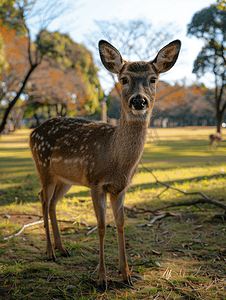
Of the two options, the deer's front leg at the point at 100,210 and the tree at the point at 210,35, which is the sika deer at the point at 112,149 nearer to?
the deer's front leg at the point at 100,210

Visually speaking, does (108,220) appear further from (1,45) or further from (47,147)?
(1,45)

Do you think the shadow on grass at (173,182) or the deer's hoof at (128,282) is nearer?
the deer's hoof at (128,282)

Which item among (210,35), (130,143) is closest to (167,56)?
(130,143)

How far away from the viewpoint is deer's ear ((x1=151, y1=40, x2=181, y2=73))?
3141 millimetres

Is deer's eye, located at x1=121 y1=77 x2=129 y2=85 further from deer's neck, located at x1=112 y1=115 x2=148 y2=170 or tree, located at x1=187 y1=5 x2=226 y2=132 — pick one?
tree, located at x1=187 y1=5 x2=226 y2=132

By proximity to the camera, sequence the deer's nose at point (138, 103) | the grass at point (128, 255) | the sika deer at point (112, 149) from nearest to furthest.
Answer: the deer's nose at point (138, 103) < the grass at point (128, 255) < the sika deer at point (112, 149)

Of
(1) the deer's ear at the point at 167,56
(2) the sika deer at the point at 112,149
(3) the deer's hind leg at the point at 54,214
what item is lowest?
(3) the deer's hind leg at the point at 54,214

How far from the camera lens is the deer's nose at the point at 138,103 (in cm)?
272

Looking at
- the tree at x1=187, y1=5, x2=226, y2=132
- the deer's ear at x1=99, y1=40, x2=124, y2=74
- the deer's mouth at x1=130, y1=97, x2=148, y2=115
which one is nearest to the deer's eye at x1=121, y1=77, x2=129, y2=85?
the deer's ear at x1=99, y1=40, x2=124, y2=74

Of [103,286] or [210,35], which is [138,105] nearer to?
[103,286]

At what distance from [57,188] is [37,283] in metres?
1.54

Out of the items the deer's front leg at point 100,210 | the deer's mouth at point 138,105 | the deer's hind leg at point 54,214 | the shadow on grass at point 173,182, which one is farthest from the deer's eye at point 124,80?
the shadow on grass at point 173,182

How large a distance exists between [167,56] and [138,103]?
0.90 meters

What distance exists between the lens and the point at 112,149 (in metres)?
3.28
